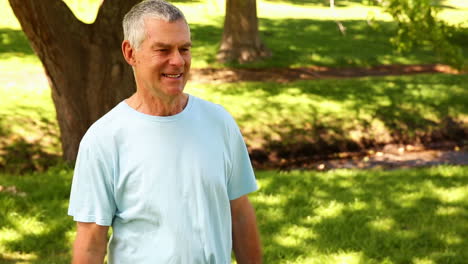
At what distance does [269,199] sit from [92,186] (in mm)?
5121

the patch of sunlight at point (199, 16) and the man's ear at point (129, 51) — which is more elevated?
the man's ear at point (129, 51)

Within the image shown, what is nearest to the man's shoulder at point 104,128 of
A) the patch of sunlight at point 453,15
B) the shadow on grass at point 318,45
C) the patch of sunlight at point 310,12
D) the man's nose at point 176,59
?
the man's nose at point 176,59

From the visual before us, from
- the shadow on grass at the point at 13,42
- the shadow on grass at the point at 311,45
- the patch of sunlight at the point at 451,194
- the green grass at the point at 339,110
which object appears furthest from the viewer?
the shadow on grass at the point at 311,45

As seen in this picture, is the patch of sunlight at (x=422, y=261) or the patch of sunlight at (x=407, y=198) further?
the patch of sunlight at (x=407, y=198)

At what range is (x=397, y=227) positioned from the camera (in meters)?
6.60

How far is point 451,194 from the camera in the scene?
25.1ft

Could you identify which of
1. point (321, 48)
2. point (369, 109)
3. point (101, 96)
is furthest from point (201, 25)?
point (101, 96)

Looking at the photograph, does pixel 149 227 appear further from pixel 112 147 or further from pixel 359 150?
pixel 359 150

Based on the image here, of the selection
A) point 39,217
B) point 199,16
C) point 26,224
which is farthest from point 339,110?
point 199,16

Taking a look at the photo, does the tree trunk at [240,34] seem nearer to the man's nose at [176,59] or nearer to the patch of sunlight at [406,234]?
the patch of sunlight at [406,234]

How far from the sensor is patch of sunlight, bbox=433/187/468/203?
748 cm

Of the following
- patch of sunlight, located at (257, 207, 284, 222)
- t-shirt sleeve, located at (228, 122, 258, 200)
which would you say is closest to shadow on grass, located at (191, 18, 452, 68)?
patch of sunlight, located at (257, 207, 284, 222)

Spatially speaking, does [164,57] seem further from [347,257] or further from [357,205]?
[357,205]

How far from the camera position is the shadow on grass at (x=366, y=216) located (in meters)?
6.00
